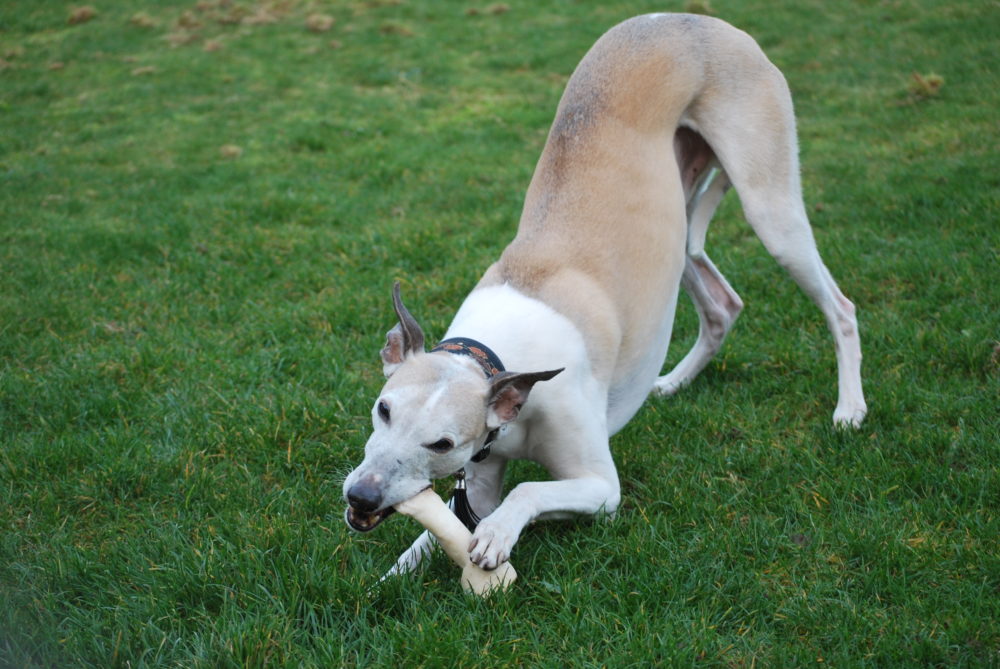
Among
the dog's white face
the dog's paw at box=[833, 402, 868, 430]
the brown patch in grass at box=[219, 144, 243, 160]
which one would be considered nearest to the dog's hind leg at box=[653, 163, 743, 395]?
the dog's paw at box=[833, 402, 868, 430]

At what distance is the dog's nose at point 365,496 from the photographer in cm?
275

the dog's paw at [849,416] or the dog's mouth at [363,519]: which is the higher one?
the dog's mouth at [363,519]

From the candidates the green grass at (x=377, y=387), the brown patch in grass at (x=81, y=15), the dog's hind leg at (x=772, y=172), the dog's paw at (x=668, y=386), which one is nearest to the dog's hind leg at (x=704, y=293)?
the dog's paw at (x=668, y=386)

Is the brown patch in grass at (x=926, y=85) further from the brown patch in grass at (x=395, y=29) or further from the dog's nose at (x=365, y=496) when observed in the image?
the dog's nose at (x=365, y=496)

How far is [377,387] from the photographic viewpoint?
4.54 m

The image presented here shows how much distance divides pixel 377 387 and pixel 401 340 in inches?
55.9

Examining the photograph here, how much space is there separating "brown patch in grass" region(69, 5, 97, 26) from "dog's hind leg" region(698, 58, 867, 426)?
1435cm

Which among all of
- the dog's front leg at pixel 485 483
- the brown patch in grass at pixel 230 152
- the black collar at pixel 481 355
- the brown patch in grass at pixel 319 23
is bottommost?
the brown patch in grass at pixel 319 23

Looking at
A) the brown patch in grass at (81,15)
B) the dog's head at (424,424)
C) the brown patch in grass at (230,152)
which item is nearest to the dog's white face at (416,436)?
the dog's head at (424,424)

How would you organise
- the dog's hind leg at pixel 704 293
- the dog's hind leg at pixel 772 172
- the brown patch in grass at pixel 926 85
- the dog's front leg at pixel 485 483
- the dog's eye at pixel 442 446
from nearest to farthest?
1. the dog's eye at pixel 442 446
2. the dog's front leg at pixel 485 483
3. the dog's hind leg at pixel 772 172
4. the dog's hind leg at pixel 704 293
5. the brown patch in grass at pixel 926 85

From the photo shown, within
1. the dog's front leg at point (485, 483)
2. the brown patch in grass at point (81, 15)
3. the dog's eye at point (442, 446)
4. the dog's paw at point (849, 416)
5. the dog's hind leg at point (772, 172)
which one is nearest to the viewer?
the dog's eye at point (442, 446)

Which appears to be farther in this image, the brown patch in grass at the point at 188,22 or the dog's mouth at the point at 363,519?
the brown patch in grass at the point at 188,22

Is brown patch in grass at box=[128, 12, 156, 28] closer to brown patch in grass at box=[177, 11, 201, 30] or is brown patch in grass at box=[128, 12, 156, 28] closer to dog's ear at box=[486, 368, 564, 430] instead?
brown patch in grass at box=[177, 11, 201, 30]

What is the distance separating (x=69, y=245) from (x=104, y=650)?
470 cm
